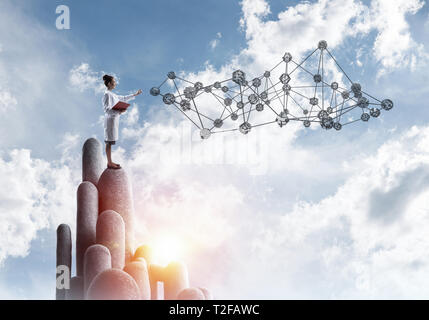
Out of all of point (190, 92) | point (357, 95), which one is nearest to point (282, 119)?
point (357, 95)

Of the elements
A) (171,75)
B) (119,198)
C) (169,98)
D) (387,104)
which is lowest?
(119,198)

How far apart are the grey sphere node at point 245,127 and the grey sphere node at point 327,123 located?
210cm

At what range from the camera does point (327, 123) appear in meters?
12.1

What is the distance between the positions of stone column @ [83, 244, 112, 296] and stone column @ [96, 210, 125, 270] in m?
0.59

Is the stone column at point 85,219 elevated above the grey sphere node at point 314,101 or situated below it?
below

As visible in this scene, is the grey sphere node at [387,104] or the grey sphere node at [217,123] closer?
the grey sphere node at [217,123]

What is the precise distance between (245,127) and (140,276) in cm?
497

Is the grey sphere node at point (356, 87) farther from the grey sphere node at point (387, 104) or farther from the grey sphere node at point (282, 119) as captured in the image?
the grey sphere node at point (282, 119)

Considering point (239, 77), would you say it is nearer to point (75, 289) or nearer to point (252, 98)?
point (252, 98)

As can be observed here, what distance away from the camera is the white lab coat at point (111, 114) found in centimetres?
1048

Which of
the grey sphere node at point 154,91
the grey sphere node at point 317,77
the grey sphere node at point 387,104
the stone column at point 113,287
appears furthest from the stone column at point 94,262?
the grey sphere node at point 387,104

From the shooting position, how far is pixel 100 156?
12.3 meters
